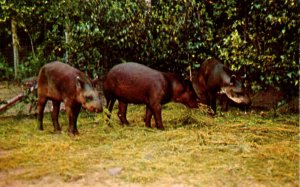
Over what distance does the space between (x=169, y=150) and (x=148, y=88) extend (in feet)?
6.10

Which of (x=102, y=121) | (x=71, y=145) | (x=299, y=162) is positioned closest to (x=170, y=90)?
(x=102, y=121)

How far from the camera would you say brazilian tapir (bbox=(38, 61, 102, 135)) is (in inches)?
290

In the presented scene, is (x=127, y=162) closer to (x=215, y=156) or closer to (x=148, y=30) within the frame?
(x=215, y=156)

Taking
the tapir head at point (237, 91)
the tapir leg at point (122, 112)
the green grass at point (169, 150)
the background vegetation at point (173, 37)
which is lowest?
the green grass at point (169, 150)

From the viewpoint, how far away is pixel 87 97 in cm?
736

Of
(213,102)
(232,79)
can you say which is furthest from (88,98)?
(213,102)

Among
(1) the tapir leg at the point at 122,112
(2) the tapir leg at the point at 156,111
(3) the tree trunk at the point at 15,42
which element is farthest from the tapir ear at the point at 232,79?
(3) the tree trunk at the point at 15,42

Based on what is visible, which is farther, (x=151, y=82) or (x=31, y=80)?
(x=31, y=80)

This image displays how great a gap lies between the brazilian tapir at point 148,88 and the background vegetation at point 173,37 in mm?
1901

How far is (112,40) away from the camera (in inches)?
401

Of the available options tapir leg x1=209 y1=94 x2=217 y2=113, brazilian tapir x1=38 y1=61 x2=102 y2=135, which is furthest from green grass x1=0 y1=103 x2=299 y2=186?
tapir leg x1=209 y1=94 x2=217 y2=113

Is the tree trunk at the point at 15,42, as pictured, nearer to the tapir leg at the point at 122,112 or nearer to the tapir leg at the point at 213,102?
the tapir leg at the point at 122,112

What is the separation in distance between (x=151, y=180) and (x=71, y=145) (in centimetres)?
226

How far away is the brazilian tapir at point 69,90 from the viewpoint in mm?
7363
